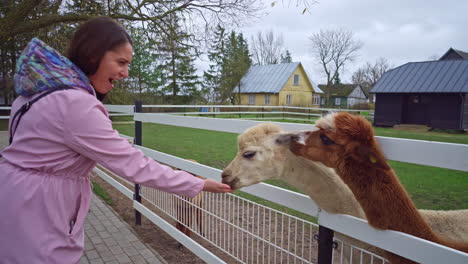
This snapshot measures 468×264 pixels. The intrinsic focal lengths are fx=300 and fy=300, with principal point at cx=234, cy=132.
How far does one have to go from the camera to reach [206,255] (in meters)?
2.78

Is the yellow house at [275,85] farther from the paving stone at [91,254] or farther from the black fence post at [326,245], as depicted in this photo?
the black fence post at [326,245]

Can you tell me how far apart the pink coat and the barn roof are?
4005cm

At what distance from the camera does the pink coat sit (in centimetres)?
126

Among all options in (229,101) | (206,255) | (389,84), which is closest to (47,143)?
(206,255)

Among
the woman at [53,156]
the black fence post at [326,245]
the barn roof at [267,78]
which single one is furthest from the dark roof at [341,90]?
the woman at [53,156]

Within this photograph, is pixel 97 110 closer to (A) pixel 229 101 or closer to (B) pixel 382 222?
(B) pixel 382 222

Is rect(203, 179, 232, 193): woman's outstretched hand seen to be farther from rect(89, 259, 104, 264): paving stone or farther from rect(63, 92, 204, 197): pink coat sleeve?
rect(89, 259, 104, 264): paving stone

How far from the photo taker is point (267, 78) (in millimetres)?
42875

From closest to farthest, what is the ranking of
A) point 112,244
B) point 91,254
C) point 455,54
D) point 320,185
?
point 320,185
point 91,254
point 112,244
point 455,54

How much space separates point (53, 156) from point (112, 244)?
3.08 meters

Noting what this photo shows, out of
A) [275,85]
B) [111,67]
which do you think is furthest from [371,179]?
[275,85]

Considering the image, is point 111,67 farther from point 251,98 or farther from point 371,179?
point 251,98

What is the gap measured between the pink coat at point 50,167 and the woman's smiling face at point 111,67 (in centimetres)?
22

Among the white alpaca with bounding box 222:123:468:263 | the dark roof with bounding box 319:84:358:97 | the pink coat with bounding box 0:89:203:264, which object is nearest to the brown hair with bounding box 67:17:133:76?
the pink coat with bounding box 0:89:203:264
